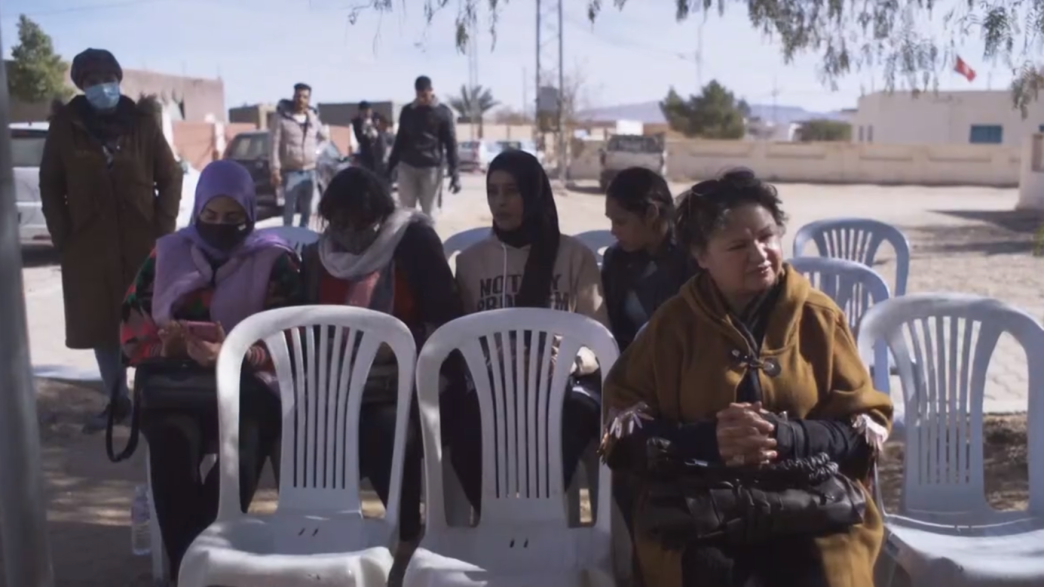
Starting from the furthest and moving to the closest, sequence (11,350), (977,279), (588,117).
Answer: (588,117)
(977,279)
(11,350)

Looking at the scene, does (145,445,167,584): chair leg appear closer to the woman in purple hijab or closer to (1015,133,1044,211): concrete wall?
the woman in purple hijab

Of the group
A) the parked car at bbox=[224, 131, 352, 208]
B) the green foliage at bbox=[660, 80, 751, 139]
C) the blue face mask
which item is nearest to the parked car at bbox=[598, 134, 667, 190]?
the parked car at bbox=[224, 131, 352, 208]

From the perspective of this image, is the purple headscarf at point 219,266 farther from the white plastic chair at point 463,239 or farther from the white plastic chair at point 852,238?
the white plastic chair at point 852,238

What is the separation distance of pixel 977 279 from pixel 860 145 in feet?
82.6

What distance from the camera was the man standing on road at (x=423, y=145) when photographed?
10742 mm

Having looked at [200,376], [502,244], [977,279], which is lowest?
[977,279]

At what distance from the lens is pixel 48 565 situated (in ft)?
10.3

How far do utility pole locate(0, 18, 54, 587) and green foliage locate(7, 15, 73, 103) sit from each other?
2644 cm

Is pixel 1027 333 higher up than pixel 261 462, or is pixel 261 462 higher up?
pixel 1027 333

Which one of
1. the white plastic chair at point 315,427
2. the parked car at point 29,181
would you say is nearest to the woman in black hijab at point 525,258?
the white plastic chair at point 315,427

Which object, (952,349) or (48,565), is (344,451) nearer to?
(48,565)

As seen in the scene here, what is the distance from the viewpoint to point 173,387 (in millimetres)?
3418

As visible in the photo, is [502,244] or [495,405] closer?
[495,405]

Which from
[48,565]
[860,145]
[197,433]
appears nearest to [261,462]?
[197,433]
